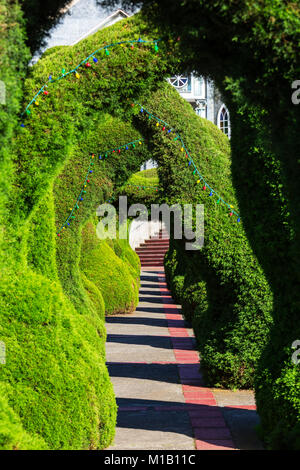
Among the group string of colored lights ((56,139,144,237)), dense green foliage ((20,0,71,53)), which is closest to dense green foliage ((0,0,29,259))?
dense green foliage ((20,0,71,53))

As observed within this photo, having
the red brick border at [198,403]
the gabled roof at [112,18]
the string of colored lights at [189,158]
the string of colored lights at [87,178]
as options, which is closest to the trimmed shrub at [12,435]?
the red brick border at [198,403]

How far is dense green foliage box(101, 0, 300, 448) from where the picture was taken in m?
2.95

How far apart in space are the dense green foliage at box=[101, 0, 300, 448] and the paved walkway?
0.82 m

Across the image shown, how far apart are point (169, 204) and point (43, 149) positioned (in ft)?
11.0

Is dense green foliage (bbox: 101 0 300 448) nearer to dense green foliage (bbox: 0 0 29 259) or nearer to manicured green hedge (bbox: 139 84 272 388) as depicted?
dense green foliage (bbox: 0 0 29 259)

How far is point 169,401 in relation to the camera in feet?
21.6

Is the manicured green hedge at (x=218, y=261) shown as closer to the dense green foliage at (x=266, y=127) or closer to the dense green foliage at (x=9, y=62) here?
the dense green foliage at (x=266, y=127)

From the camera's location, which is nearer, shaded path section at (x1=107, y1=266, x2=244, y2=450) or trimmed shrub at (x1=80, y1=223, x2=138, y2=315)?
shaded path section at (x1=107, y1=266, x2=244, y2=450)

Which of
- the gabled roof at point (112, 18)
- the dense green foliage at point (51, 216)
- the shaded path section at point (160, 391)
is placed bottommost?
the shaded path section at point (160, 391)

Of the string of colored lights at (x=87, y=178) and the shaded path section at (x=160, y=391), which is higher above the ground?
the string of colored lights at (x=87, y=178)

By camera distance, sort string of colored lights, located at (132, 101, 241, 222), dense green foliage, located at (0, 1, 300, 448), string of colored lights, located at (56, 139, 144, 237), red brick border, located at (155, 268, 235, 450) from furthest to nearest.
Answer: string of colored lights, located at (56, 139, 144, 237), string of colored lights, located at (132, 101, 241, 222), red brick border, located at (155, 268, 235, 450), dense green foliage, located at (0, 1, 300, 448)

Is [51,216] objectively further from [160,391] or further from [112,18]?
[112,18]

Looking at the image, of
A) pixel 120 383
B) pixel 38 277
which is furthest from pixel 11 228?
pixel 120 383

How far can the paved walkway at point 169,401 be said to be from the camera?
5070mm
